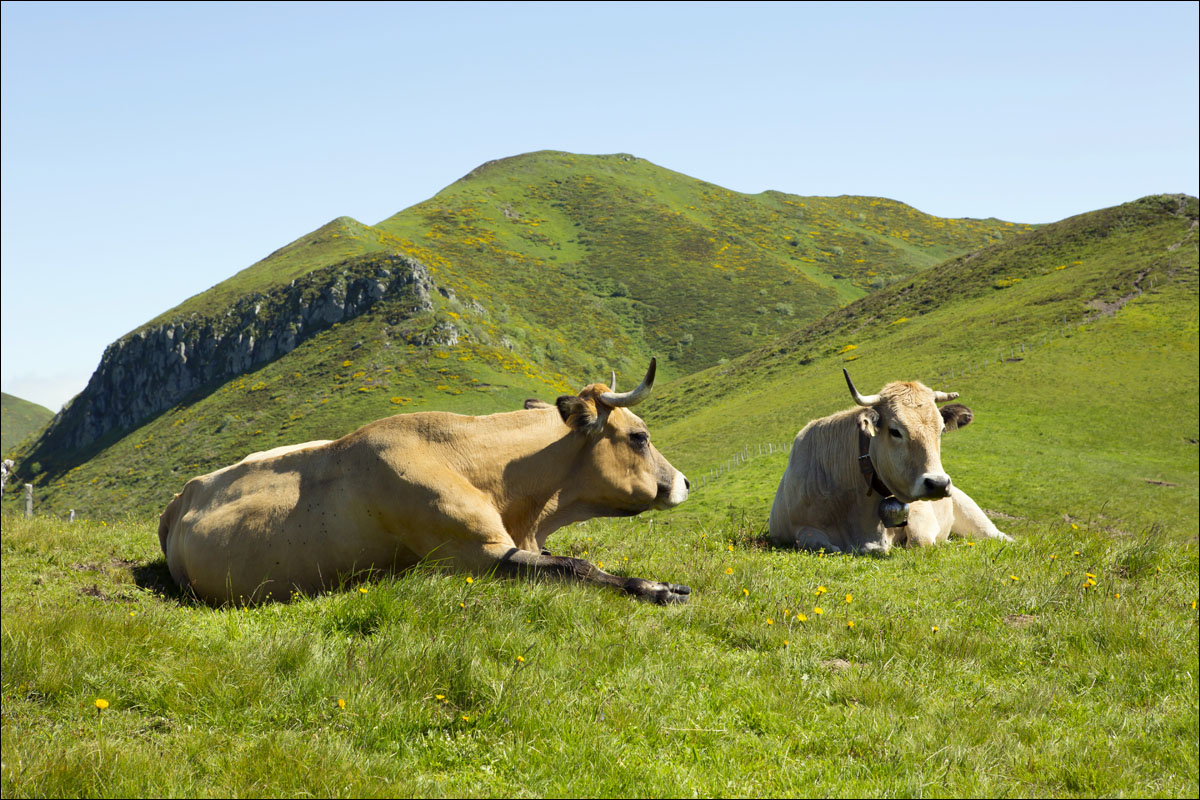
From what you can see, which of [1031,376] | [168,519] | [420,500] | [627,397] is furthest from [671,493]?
[1031,376]

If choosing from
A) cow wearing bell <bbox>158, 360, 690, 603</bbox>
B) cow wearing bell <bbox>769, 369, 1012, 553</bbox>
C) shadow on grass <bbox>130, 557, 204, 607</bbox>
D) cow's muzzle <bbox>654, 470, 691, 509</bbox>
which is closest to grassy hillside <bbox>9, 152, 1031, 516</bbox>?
cow wearing bell <bbox>769, 369, 1012, 553</bbox>

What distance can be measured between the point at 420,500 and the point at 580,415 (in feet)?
6.11

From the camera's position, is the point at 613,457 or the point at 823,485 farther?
the point at 823,485

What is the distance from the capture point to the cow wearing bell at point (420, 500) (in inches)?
289

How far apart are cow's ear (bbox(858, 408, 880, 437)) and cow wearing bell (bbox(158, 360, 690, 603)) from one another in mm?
3176

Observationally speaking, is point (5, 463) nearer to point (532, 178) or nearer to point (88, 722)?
point (88, 722)

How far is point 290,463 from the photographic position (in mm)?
8094

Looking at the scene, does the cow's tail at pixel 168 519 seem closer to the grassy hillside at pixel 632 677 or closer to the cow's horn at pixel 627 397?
the grassy hillside at pixel 632 677

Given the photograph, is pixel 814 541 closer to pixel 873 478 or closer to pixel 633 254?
pixel 873 478

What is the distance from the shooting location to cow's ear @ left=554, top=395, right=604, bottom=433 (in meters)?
8.38

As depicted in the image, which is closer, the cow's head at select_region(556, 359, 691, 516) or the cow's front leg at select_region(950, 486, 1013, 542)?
the cow's head at select_region(556, 359, 691, 516)

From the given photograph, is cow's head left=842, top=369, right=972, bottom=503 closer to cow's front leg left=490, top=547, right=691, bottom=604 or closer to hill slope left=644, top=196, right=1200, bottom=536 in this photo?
cow's front leg left=490, top=547, right=691, bottom=604

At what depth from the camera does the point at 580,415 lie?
8391 millimetres

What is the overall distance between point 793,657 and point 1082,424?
43637mm
